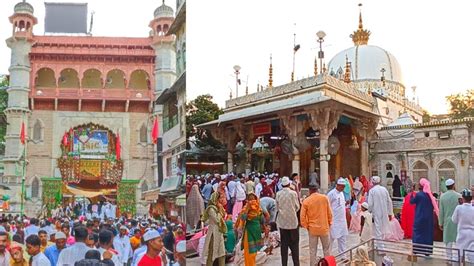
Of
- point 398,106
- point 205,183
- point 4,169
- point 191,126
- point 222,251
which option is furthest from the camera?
point 398,106

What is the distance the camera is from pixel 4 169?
2227mm

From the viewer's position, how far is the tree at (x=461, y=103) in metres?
10.9

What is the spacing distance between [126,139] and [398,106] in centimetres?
981

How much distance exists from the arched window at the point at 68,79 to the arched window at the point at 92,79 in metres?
0.04

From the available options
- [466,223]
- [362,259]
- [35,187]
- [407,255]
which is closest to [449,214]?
[466,223]

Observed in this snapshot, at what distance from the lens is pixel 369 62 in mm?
15727

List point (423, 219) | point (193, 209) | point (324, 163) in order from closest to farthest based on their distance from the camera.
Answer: point (193, 209) < point (423, 219) < point (324, 163)

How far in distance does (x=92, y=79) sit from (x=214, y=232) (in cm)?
140

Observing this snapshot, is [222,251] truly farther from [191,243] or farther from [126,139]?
[126,139]

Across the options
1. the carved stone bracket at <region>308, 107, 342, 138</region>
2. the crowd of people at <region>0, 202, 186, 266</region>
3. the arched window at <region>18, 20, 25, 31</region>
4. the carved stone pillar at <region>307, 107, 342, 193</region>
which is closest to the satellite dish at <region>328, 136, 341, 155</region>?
the carved stone pillar at <region>307, 107, 342, 193</region>

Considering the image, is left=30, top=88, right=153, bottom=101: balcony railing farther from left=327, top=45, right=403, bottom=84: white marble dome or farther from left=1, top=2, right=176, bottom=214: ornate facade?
left=327, top=45, right=403, bottom=84: white marble dome

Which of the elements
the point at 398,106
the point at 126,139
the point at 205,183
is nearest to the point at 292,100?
the point at 205,183

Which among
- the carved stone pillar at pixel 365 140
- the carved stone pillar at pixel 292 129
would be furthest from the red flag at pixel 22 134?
the carved stone pillar at pixel 365 140

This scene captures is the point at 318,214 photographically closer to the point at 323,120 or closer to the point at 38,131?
the point at 323,120
